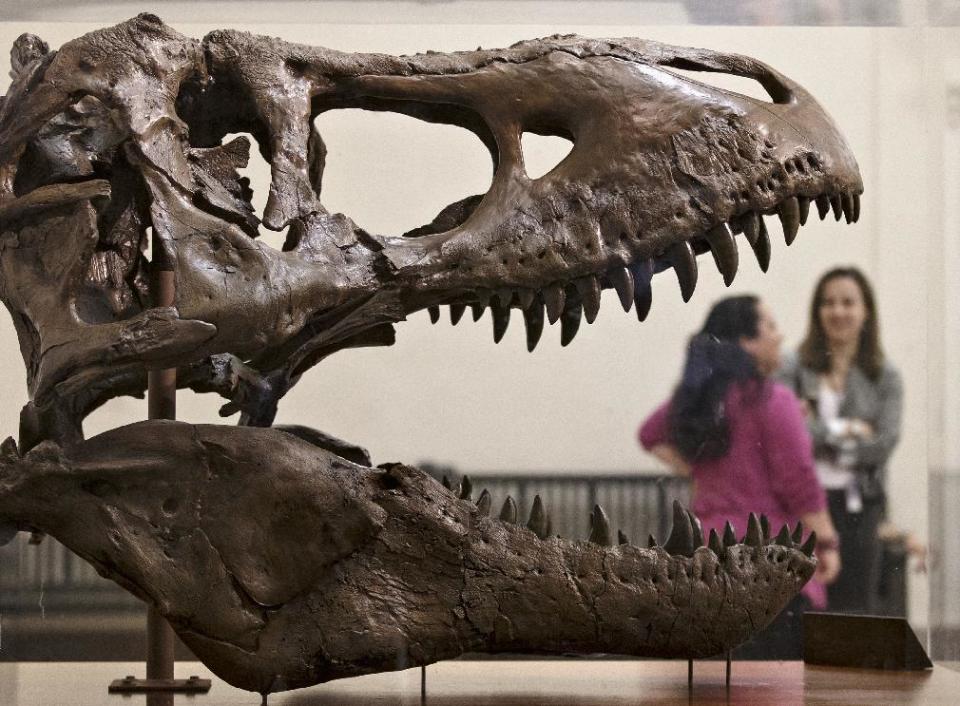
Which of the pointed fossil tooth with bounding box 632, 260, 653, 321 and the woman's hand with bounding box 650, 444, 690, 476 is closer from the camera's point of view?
the pointed fossil tooth with bounding box 632, 260, 653, 321

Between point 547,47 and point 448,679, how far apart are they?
4.36 ft

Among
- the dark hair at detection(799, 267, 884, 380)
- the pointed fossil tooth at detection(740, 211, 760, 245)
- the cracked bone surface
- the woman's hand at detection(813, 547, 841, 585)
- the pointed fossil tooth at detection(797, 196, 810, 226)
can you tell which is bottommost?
the woman's hand at detection(813, 547, 841, 585)

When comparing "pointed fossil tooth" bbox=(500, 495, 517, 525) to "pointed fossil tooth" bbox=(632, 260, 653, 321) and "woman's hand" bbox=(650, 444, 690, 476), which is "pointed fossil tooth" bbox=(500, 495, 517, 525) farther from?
"woman's hand" bbox=(650, 444, 690, 476)

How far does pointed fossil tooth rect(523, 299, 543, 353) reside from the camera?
2254 mm

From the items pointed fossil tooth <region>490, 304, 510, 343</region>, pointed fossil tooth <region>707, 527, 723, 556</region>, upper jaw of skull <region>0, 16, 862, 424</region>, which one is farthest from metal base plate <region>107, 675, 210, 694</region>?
pointed fossil tooth <region>707, 527, 723, 556</region>

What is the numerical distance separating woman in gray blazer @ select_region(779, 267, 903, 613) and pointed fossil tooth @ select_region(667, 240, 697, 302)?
4.67ft

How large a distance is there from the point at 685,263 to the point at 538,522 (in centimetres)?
51

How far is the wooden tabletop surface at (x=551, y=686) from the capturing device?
8.07ft

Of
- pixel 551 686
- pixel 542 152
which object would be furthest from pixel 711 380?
pixel 551 686

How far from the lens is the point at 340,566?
222cm

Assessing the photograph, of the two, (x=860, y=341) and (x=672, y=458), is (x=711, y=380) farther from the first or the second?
(x=860, y=341)

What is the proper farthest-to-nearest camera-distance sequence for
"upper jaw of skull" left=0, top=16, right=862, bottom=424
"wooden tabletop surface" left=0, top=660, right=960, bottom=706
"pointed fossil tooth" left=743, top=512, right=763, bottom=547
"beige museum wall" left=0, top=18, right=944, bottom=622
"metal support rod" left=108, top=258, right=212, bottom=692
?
"beige museum wall" left=0, top=18, right=944, bottom=622
"metal support rod" left=108, top=258, right=212, bottom=692
"wooden tabletop surface" left=0, top=660, right=960, bottom=706
"pointed fossil tooth" left=743, top=512, right=763, bottom=547
"upper jaw of skull" left=0, top=16, right=862, bottom=424

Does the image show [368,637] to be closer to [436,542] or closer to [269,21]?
[436,542]

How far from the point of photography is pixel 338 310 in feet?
7.32
